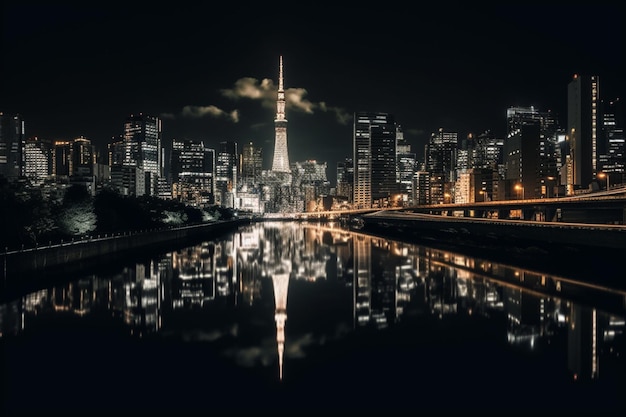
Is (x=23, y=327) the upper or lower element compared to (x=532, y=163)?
lower

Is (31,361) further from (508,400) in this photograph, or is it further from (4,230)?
(4,230)

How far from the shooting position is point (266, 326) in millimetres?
19281

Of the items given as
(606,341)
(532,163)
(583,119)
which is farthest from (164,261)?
(583,119)

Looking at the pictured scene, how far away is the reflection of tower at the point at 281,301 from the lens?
1638cm

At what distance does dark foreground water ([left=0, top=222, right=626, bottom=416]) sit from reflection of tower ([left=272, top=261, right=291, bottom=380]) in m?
0.13

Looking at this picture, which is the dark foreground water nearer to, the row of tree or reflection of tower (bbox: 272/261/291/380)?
reflection of tower (bbox: 272/261/291/380)

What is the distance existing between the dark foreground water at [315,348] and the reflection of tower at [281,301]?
0.13 m

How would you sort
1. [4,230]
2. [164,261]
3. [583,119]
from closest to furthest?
[4,230] → [164,261] → [583,119]

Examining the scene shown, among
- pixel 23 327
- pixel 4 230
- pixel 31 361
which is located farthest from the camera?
pixel 4 230

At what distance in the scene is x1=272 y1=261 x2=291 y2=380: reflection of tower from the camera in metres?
16.4

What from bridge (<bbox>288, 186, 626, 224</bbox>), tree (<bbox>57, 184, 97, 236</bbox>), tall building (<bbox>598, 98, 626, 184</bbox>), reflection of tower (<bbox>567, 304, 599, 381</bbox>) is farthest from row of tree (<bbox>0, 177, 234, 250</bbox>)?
tall building (<bbox>598, 98, 626, 184</bbox>)

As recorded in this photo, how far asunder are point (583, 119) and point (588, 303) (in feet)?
590

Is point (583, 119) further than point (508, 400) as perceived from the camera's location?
Yes

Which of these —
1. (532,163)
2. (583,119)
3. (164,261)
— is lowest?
(164,261)
